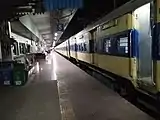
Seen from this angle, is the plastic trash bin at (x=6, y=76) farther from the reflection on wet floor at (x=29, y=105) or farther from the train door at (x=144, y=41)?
the train door at (x=144, y=41)

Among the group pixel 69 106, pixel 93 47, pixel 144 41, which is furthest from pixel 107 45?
pixel 69 106

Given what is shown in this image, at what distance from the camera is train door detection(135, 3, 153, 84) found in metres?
6.66

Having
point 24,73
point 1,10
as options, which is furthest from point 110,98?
point 1,10

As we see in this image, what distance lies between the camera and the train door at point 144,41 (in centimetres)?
666

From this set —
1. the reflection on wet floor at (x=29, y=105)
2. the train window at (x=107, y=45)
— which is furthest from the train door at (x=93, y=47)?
the reflection on wet floor at (x=29, y=105)

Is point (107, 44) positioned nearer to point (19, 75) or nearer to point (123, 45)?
point (123, 45)

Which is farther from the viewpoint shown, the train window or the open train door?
the train window

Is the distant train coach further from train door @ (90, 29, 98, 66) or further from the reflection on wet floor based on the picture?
train door @ (90, 29, 98, 66)

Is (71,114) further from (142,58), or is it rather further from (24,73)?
(24,73)

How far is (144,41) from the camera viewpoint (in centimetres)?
689

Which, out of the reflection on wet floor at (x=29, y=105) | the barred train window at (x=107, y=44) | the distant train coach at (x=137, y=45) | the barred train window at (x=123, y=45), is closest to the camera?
the distant train coach at (x=137, y=45)

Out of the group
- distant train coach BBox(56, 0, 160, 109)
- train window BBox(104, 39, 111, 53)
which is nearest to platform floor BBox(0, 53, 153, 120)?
distant train coach BBox(56, 0, 160, 109)

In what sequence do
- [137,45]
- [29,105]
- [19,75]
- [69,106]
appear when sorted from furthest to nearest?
[19,75], [29,105], [137,45], [69,106]

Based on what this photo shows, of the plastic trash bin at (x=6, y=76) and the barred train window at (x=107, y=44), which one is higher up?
the barred train window at (x=107, y=44)
